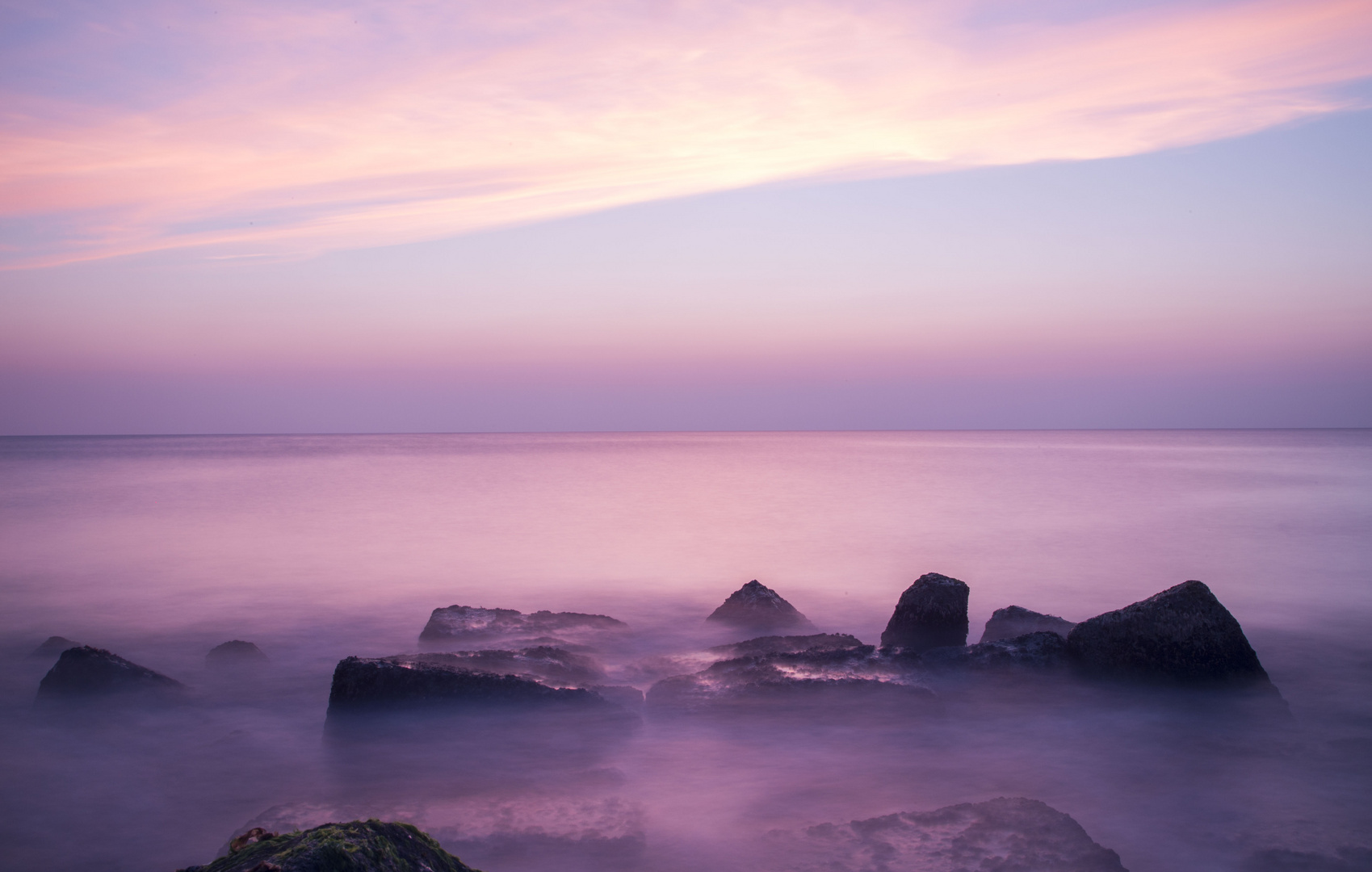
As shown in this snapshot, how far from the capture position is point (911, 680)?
856 cm

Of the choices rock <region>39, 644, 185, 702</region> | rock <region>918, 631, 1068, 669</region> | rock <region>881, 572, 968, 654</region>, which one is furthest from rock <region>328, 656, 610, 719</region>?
rock <region>881, 572, 968, 654</region>

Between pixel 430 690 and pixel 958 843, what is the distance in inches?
192

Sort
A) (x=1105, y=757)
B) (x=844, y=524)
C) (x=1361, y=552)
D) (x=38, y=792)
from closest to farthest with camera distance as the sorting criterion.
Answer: (x=38, y=792), (x=1105, y=757), (x=1361, y=552), (x=844, y=524)

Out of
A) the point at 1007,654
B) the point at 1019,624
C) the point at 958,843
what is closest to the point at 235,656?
the point at 958,843

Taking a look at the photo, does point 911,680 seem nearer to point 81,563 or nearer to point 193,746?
point 193,746

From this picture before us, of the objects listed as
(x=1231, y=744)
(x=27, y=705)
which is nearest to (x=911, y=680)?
(x=1231, y=744)

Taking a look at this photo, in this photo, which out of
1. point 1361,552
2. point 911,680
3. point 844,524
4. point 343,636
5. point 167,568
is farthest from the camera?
point 844,524

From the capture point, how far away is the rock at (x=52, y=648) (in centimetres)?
1085

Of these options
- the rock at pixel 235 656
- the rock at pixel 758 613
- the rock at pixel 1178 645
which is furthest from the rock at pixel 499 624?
the rock at pixel 1178 645

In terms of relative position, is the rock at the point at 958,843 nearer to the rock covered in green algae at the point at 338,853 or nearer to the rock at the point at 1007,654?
the rock covered in green algae at the point at 338,853

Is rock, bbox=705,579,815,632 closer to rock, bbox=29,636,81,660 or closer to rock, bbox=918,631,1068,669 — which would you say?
rock, bbox=918,631,1068,669

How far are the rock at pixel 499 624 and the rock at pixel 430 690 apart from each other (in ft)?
9.42

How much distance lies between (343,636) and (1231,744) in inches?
434

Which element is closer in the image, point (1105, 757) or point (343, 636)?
point (1105, 757)
